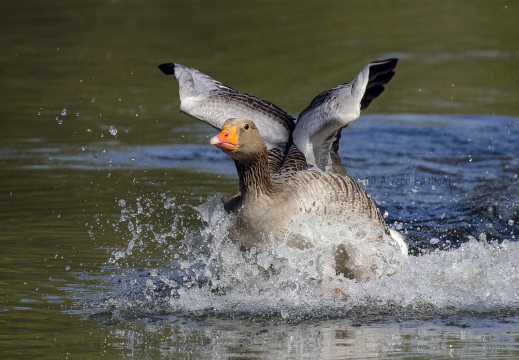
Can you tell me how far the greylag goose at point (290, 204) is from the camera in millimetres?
7195

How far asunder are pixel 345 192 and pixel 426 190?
3.79 m

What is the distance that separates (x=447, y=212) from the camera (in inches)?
408

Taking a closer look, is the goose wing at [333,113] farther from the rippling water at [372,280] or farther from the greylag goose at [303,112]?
the rippling water at [372,280]

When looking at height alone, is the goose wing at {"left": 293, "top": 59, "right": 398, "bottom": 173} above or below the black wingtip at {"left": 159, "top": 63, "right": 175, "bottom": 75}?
below

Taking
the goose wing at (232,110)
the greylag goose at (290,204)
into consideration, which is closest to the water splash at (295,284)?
the greylag goose at (290,204)

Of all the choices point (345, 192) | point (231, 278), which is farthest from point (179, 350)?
point (345, 192)

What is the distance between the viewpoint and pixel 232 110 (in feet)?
30.4

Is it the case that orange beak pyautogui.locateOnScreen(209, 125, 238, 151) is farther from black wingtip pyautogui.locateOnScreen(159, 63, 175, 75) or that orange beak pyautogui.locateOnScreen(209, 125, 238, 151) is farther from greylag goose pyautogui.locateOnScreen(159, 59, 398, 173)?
black wingtip pyautogui.locateOnScreen(159, 63, 175, 75)

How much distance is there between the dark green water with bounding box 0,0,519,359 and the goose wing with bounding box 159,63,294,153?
1199 mm

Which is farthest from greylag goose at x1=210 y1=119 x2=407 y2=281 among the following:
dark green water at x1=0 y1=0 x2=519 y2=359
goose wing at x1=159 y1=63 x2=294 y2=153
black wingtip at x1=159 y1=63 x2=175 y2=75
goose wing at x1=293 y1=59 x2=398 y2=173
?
black wingtip at x1=159 y1=63 x2=175 y2=75

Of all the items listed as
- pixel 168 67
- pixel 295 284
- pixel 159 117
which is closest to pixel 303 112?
pixel 168 67

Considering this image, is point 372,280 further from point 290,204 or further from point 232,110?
point 232,110

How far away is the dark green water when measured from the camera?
20.5 ft

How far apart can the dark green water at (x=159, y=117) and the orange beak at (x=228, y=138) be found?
1225 mm
